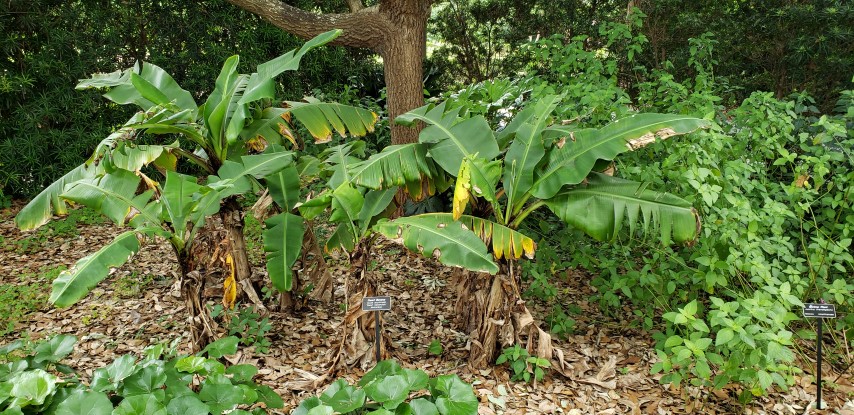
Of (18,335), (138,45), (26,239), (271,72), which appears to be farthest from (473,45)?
(18,335)

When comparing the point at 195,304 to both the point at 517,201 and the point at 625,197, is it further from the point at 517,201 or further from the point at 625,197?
the point at 625,197

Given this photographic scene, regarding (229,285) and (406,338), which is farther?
(406,338)

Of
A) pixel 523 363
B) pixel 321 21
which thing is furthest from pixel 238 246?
pixel 321 21

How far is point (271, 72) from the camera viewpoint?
4203 mm

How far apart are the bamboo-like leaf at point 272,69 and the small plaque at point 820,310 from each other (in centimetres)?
344

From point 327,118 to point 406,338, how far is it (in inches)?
73.2

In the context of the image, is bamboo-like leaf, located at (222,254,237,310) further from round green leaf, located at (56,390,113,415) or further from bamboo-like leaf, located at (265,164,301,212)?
round green leaf, located at (56,390,113,415)

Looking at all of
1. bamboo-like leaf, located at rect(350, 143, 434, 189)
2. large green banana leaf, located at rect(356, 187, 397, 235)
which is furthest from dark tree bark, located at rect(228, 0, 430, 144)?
large green banana leaf, located at rect(356, 187, 397, 235)

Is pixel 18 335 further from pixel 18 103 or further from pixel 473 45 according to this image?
pixel 473 45

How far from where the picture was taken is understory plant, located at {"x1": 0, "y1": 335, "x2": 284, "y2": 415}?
2.53 metres

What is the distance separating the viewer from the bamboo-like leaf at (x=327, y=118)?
4.65 m

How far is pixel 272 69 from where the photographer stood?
14.0 feet

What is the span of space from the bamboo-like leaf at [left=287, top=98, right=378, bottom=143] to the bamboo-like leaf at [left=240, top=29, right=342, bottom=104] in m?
0.38

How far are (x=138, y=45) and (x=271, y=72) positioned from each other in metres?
Answer: 4.45
